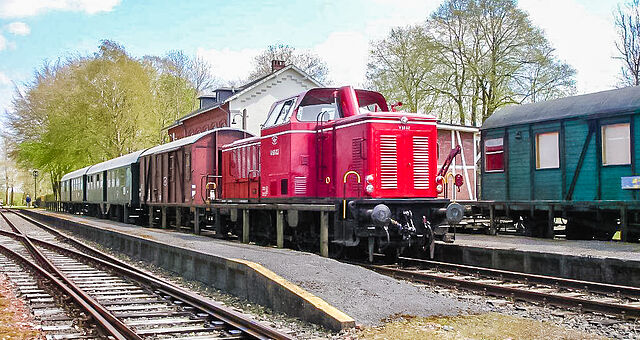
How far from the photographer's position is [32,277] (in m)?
12.0

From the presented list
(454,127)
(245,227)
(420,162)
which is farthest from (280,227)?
(454,127)

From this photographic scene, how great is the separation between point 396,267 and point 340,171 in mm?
2142

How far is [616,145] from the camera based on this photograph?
47.4ft

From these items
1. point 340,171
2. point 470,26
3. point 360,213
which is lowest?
point 360,213

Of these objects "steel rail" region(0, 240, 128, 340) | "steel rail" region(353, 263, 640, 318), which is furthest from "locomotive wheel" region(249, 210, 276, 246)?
"steel rail" region(0, 240, 128, 340)

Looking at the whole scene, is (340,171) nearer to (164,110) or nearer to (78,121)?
(78,121)

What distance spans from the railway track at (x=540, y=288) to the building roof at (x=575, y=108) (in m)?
6.06

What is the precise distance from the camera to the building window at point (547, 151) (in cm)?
1586

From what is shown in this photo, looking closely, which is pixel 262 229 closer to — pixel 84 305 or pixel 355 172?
pixel 355 172

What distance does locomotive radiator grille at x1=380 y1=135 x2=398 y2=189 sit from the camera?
11508mm

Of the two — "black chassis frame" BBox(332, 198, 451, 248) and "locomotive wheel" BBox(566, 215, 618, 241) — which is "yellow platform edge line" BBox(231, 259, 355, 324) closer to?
"black chassis frame" BBox(332, 198, 451, 248)

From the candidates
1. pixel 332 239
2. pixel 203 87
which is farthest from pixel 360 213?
pixel 203 87

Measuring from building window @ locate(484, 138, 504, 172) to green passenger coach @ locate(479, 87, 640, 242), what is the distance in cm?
3

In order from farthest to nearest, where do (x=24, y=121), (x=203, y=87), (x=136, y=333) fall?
(x=203, y=87)
(x=24, y=121)
(x=136, y=333)
